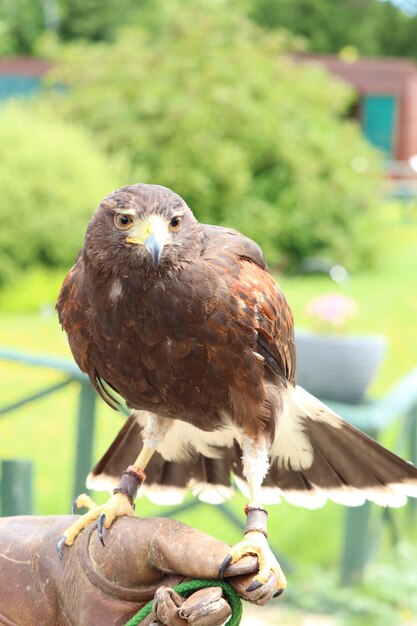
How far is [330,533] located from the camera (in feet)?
19.8

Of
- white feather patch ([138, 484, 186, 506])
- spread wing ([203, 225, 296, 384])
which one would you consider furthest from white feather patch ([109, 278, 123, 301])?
white feather patch ([138, 484, 186, 506])

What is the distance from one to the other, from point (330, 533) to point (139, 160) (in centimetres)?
892

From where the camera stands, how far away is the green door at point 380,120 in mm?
27406

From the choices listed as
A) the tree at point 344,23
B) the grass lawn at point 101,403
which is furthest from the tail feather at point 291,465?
the tree at point 344,23

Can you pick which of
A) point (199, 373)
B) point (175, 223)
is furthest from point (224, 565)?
point (175, 223)

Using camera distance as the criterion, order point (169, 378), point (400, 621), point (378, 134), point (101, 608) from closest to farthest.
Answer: point (101, 608)
point (169, 378)
point (400, 621)
point (378, 134)

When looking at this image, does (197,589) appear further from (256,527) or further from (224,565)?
(256,527)

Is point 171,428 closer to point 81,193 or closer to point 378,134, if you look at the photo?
point 81,193

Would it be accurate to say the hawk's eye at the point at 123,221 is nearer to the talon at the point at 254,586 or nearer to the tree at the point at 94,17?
the talon at the point at 254,586

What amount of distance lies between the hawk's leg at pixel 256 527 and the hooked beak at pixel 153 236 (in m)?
0.69

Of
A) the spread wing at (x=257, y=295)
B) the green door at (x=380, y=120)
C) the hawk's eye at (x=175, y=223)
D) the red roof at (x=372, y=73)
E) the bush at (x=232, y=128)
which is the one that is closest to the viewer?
the hawk's eye at (x=175, y=223)

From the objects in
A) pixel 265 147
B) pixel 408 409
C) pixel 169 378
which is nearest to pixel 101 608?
pixel 169 378

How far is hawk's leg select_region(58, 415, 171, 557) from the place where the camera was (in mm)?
2408

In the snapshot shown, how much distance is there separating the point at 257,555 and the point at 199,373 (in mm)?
500
